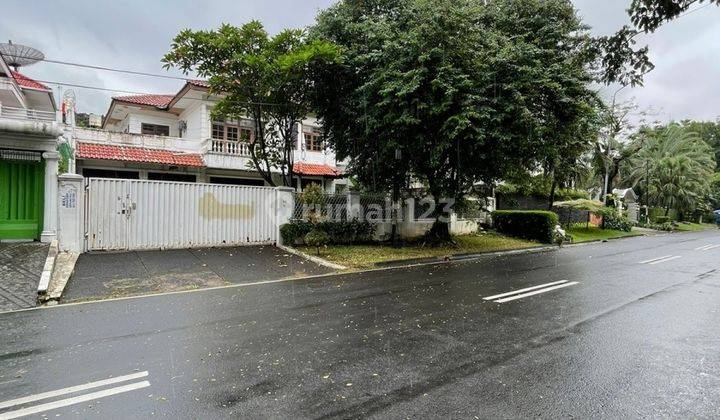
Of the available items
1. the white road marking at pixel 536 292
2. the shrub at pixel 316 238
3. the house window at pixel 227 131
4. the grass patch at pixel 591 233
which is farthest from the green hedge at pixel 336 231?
the grass patch at pixel 591 233

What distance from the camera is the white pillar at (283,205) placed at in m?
13.5

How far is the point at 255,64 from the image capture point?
41.0 feet

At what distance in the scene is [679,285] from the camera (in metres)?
8.57

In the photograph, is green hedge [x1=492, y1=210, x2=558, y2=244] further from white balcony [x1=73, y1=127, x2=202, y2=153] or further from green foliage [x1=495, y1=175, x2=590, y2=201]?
white balcony [x1=73, y1=127, x2=202, y2=153]

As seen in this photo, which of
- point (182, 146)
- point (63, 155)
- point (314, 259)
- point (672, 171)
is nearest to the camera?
point (314, 259)

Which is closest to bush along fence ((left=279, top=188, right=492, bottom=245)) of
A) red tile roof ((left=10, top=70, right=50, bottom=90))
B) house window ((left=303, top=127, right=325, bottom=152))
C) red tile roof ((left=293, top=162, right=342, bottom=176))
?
red tile roof ((left=293, top=162, right=342, bottom=176))

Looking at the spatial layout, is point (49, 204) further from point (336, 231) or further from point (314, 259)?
point (336, 231)

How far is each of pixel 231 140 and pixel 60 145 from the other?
940 cm

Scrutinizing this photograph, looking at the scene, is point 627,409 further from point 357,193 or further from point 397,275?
point 357,193

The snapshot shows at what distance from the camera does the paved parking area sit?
6.87 metres

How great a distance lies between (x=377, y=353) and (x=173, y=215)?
9559 millimetres

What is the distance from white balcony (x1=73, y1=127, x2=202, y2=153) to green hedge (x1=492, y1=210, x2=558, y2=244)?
→ 16430 mm

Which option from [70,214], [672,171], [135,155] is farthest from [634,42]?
[672,171]

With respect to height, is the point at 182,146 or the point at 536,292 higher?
the point at 182,146
